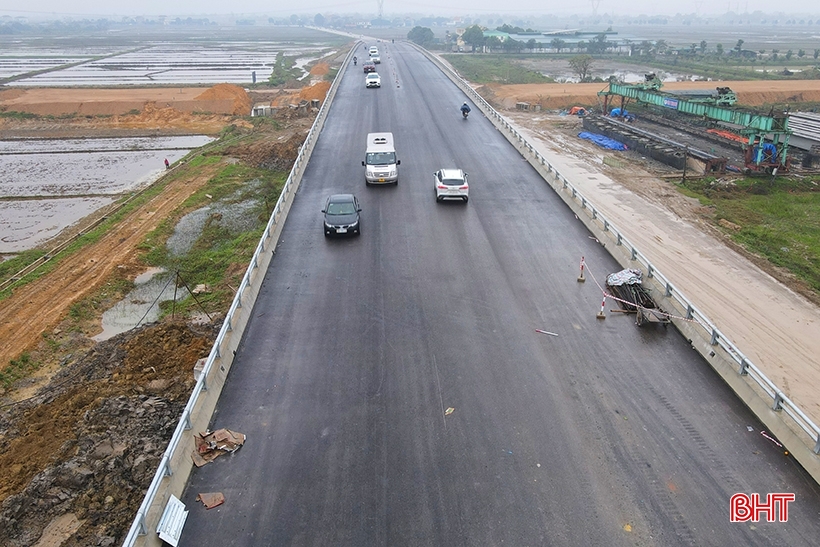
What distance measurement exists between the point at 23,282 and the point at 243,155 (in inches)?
968

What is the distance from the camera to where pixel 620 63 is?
13988cm

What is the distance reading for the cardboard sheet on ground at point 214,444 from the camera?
12359 millimetres

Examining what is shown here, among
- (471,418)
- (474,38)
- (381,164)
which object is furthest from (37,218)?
(474,38)

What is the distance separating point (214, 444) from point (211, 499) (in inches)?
60.7

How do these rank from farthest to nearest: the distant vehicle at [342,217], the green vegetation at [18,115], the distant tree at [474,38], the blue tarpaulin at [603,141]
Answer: the distant tree at [474,38]
the green vegetation at [18,115]
the blue tarpaulin at [603,141]
the distant vehicle at [342,217]

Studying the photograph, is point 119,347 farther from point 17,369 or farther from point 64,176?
point 64,176

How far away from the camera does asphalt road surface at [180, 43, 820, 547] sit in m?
10.8

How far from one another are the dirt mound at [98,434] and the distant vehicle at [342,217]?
6.58 meters

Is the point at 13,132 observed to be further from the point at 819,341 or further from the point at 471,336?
the point at 819,341

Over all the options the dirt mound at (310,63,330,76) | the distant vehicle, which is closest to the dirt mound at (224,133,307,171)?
the distant vehicle

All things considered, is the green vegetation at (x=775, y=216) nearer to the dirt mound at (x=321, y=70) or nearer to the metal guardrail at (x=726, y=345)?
the metal guardrail at (x=726, y=345)

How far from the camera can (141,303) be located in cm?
2545

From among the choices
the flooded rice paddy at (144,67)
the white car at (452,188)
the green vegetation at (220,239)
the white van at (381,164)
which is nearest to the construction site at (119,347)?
the green vegetation at (220,239)

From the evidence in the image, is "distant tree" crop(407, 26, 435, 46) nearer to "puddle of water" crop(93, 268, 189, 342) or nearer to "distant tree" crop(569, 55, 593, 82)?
"distant tree" crop(569, 55, 593, 82)
